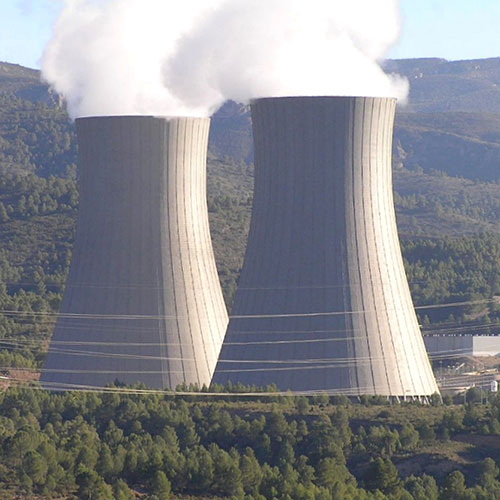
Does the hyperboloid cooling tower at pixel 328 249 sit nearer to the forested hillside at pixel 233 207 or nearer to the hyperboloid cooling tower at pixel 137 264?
the hyperboloid cooling tower at pixel 137 264

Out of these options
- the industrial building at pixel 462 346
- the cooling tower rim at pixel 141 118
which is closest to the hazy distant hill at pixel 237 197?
the industrial building at pixel 462 346

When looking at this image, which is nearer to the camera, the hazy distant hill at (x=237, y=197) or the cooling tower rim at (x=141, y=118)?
the cooling tower rim at (x=141, y=118)

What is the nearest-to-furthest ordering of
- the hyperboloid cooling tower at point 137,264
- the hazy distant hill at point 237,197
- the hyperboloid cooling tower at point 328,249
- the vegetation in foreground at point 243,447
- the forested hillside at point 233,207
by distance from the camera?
the vegetation in foreground at point 243,447, the hyperboloid cooling tower at point 328,249, the hyperboloid cooling tower at point 137,264, the forested hillside at point 233,207, the hazy distant hill at point 237,197

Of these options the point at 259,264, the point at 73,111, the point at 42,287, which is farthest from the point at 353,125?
the point at 42,287

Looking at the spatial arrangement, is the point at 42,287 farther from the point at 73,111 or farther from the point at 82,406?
the point at 82,406

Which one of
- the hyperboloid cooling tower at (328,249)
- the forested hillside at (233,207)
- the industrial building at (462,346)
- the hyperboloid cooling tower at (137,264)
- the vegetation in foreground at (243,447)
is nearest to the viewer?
the vegetation in foreground at (243,447)

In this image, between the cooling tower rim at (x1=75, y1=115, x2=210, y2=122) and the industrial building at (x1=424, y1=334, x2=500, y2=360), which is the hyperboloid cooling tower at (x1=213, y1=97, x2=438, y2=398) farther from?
the industrial building at (x1=424, y1=334, x2=500, y2=360)

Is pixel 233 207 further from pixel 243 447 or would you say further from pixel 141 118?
pixel 243 447
